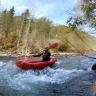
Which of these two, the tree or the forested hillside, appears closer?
the tree

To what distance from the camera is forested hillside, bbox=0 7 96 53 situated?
47062 millimetres

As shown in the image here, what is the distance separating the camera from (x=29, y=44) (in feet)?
155

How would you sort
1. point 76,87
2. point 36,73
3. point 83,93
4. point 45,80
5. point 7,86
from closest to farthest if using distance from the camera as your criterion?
point 83,93 < point 76,87 < point 7,86 < point 45,80 < point 36,73

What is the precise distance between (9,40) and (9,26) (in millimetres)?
4789

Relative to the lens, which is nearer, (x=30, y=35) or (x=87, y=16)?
(x=87, y=16)

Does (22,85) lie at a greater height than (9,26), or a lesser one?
lesser

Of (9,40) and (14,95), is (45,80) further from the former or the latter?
(9,40)

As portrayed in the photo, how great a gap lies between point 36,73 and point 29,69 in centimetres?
59

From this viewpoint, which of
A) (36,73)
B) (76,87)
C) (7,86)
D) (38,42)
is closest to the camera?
(76,87)

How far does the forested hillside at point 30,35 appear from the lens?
47062 millimetres

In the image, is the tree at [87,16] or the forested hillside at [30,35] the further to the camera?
the forested hillside at [30,35]

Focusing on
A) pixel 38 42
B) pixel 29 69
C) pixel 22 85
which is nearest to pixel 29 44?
pixel 38 42

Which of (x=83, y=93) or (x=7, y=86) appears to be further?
(x=7, y=86)

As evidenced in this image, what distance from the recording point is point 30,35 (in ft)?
161
